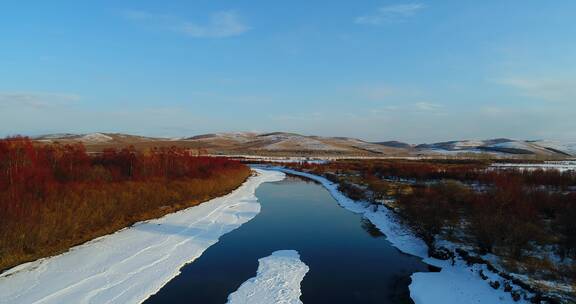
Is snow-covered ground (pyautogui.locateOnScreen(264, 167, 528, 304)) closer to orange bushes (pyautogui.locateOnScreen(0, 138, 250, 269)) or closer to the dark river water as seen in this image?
the dark river water

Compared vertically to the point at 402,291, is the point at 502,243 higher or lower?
higher

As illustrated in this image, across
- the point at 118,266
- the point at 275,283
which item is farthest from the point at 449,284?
the point at 118,266

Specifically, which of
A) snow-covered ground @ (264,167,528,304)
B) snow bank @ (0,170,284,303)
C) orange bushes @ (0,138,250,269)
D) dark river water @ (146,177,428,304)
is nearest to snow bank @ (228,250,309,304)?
dark river water @ (146,177,428,304)

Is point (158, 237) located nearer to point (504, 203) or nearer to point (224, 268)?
point (224, 268)

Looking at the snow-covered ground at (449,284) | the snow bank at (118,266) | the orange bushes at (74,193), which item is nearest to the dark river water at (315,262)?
the snow-covered ground at (449,284)

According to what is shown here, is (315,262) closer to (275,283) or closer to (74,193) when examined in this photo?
(275,283)

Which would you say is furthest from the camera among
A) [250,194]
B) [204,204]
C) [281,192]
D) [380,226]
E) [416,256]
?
[281,192]

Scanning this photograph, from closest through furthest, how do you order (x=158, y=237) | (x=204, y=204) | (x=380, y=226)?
(x=158, y=237) → (x=380, y=226) → (x=204, y=204)

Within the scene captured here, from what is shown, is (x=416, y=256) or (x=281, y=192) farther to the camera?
(x=281, y=192)

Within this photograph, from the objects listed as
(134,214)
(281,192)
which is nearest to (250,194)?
(281,192)
